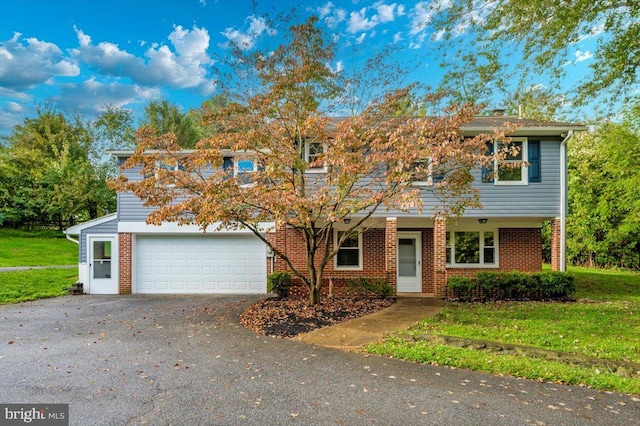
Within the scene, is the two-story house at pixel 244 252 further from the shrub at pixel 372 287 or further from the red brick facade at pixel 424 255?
the shrub at pixel 372 287

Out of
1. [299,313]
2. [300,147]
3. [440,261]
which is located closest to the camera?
[299,313]

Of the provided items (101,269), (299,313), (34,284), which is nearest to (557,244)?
(299,313)

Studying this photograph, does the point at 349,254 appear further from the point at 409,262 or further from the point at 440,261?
the point at 440,261

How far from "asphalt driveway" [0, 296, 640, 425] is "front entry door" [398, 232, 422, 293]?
6.98 meters

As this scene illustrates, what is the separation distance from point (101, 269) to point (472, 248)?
1283cm

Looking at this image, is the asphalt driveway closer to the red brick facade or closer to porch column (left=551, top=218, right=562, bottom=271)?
the red brick facade

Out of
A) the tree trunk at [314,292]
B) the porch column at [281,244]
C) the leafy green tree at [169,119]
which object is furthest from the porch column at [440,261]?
the leafy green tree at [169,119]

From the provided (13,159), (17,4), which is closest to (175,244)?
(17,4)

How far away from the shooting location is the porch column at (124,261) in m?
12.0

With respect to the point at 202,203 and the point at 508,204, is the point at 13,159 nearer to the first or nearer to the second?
the point at 202,203

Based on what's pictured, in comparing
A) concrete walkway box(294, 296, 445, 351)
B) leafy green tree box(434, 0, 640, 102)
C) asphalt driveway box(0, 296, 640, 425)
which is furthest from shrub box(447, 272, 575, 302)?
asphalt driveway box(0, 296, 640, 425)

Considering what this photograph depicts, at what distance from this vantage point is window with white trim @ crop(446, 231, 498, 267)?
1207cm

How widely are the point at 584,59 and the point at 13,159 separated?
102ft

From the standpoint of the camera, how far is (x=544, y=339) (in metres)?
6.11
